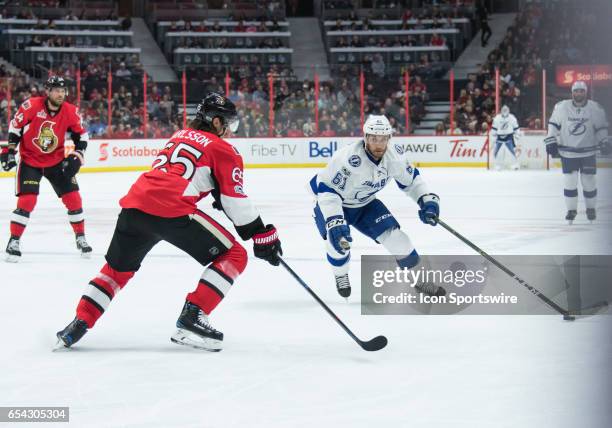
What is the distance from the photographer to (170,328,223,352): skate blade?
3.78 metres

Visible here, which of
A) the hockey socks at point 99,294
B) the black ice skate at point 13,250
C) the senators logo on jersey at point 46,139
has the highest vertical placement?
the senators logo on jersey at point 46,139

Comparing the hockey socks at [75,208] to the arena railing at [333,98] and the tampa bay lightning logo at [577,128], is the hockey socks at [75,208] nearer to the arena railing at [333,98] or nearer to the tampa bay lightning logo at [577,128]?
the tampa bay lightning logo at [577,128]

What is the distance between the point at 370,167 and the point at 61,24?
2168 centimetres

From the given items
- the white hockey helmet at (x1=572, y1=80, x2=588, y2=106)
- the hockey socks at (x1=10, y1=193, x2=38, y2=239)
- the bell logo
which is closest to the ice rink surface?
the hockey socks at (x1=10, y1=193, x2=38, y2=239)

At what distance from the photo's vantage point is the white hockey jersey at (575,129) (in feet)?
28.1

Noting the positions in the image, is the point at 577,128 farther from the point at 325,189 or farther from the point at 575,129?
the point at 325,189

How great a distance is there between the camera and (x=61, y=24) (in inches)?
975

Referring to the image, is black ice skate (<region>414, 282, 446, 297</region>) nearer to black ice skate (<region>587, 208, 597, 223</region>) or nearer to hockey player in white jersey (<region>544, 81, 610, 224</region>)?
hockey player in white jersey (<region>544, 81, 610, 224</region>)

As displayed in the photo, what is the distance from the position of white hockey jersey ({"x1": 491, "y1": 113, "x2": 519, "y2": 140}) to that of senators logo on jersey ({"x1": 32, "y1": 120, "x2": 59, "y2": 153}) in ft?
40.6

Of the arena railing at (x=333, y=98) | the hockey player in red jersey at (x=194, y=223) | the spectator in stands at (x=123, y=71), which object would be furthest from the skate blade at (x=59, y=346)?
the spectator in stands at (x=123, y=71)

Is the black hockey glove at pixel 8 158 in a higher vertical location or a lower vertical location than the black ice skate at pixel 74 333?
higher

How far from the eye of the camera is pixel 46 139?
21.8 ft

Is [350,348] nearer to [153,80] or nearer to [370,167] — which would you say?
[370,167]

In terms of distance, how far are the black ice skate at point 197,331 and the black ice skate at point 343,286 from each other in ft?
4.18
